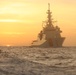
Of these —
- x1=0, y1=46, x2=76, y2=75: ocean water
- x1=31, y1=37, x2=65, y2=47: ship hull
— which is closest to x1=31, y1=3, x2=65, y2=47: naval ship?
x1=31, y1=37, x2=65, y2=47: ship hull

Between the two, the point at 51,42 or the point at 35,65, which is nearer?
the point at 35,65

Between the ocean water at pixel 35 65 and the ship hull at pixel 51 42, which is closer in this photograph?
the ocean water at pixel 35 65

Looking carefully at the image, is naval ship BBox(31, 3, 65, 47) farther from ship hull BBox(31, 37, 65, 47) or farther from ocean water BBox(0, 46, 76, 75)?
ocean water BBox(0, 46, 76, 75)

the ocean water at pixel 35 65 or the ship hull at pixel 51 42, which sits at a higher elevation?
the ship hull at pixel 51 42

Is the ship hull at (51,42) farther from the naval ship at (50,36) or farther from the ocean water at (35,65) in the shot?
the ocean water at (35,65)

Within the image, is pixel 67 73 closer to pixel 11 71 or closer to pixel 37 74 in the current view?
pixel 37 74

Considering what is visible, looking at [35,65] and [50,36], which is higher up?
[50,36]

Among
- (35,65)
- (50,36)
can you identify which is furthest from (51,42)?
(35,65)

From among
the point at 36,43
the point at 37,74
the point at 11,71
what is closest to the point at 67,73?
the point at 37,74

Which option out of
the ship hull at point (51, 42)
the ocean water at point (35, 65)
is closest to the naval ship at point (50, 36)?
the ship hull at point (51, 42)

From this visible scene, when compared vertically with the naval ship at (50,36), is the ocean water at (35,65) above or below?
below

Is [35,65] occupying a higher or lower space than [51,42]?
lower

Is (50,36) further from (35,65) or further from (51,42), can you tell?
(35,65)

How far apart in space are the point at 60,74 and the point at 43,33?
84.1 meters
